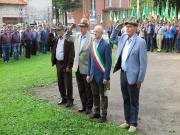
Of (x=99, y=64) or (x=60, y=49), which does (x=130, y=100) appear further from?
(x=60, y=49)

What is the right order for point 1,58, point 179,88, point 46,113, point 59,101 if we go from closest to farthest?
1. point 46,113
2. point 59,101
3. point 179,88
4. point 1,58

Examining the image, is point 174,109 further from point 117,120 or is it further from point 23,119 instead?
point 23,119

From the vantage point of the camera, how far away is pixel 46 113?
1029 centimetres

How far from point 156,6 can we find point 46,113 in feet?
95.9

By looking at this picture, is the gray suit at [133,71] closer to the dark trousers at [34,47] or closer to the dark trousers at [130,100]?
the dark trousers at [130,100]

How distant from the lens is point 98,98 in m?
9.80

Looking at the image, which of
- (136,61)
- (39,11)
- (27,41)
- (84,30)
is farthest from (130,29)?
(39,11)

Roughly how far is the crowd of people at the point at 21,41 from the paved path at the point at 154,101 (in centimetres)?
853

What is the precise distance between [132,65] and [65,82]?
10.1 feet

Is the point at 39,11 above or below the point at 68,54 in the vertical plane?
above

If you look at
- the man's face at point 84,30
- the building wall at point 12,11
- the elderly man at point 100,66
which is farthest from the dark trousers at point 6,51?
the building wall at point 12,11

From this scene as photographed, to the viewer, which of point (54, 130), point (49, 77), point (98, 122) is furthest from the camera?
point (49, 77)

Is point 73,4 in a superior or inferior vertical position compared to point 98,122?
superior

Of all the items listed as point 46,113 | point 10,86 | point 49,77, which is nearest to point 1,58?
point 49,77
